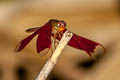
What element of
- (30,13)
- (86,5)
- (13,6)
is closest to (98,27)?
(86,5)

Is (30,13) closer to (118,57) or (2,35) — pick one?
(2,35)

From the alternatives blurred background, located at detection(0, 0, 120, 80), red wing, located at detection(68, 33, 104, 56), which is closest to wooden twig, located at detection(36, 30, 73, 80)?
red wing, located at detection(68, 33, 104, 56)

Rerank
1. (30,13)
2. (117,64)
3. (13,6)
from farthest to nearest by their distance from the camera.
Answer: (13,6) → (30,13) → (117,64)

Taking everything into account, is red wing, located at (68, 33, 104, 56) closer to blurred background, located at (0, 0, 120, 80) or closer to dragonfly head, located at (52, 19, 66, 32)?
dragonfly head, located at (52, 19, 66, 32)

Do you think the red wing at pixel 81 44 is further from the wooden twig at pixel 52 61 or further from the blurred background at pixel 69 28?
the blurred background at pixel 69 28

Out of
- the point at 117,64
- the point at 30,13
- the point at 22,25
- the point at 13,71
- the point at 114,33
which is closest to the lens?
the point at 117,64

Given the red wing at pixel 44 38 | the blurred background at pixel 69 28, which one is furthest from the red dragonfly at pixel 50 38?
the blurred background at pixel 69 28
